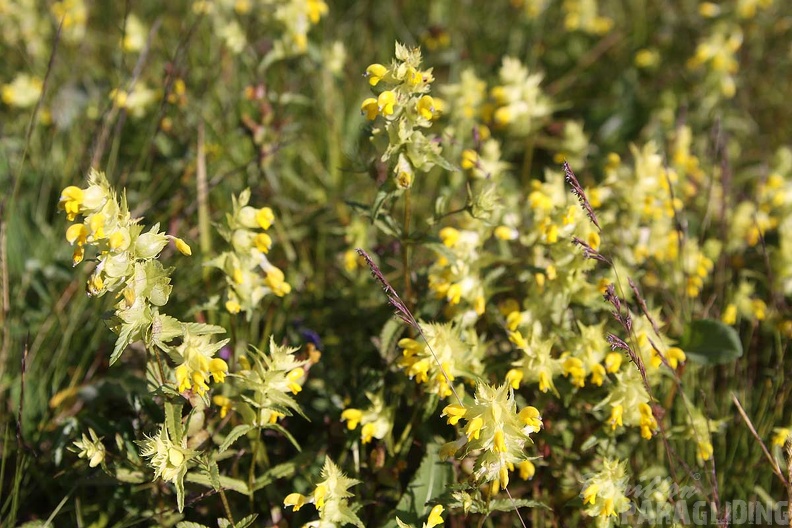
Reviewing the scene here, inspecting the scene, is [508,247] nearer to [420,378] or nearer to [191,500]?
[420,378]

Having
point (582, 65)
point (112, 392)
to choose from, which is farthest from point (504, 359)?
point (582, 65)

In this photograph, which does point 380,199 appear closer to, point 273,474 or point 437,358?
point 437,358

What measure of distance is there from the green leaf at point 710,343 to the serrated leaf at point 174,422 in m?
1.66

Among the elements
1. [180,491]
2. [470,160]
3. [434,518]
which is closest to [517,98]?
[470,160]

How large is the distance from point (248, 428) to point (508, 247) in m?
1.33

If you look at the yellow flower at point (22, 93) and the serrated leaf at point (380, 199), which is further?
the yellow flower at point (22, 93)

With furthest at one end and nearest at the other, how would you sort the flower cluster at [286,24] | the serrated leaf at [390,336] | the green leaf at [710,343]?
1. the flower cluster at [286,24]
2. the green leaf at [710,343]
3. the serrated leaf at [390,336]

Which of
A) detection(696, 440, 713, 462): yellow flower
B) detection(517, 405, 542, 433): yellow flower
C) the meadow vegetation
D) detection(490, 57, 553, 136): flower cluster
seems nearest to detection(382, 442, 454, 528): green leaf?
the meadow vegetation

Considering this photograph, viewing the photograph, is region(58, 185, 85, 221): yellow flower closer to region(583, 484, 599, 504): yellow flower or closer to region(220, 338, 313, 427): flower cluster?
region(220, 338, 313, 427): flower cluster

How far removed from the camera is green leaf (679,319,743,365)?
2312 mm

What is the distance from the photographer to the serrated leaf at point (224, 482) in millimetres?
1897

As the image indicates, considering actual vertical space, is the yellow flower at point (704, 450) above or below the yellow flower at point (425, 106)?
below

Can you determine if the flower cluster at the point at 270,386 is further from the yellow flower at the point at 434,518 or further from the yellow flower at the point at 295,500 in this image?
the yellow flower at the point at 434,518

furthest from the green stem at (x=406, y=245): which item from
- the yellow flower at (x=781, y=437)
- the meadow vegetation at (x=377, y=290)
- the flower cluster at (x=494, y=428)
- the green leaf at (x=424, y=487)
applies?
the yellow flower at (x=781, y=437)
